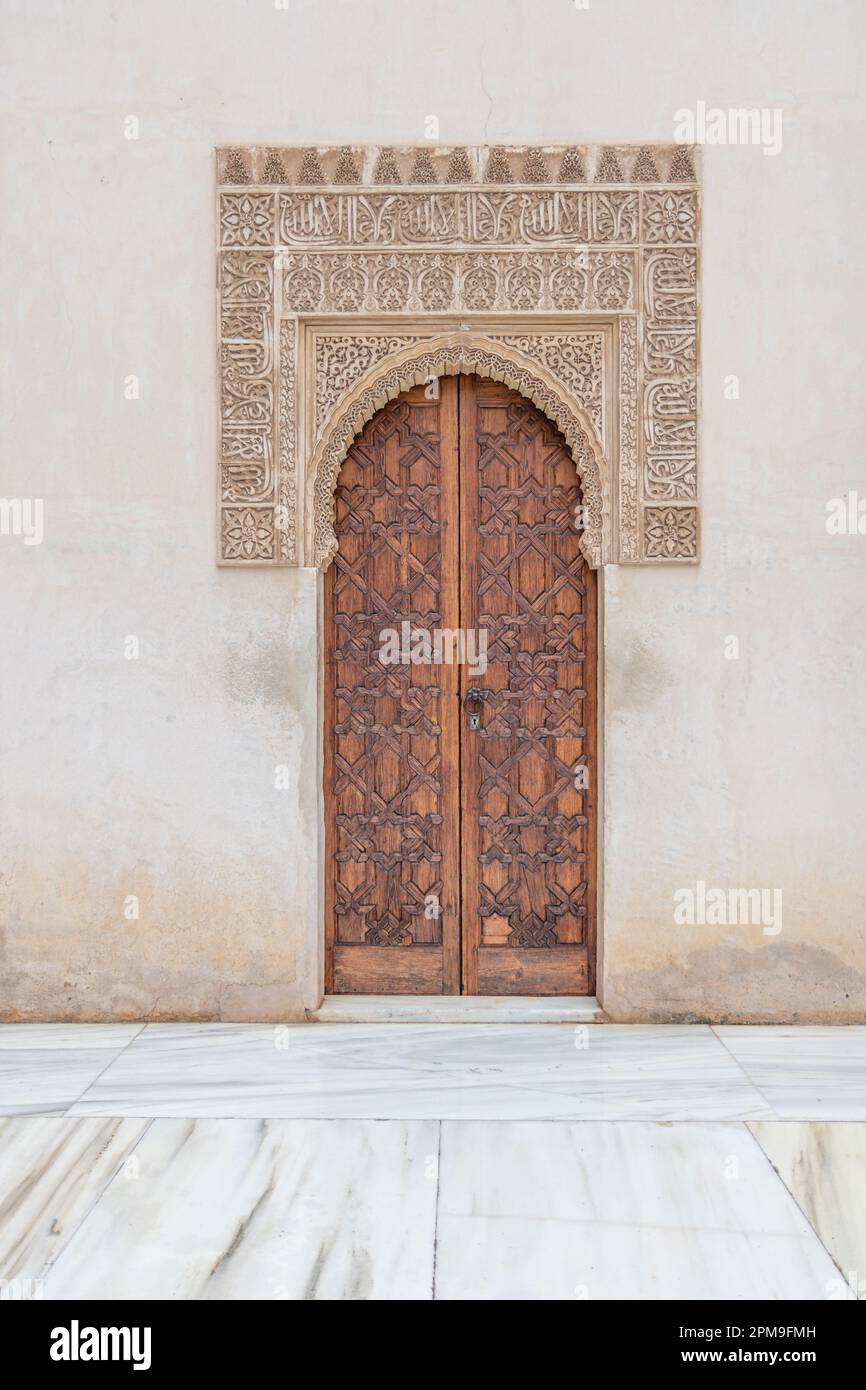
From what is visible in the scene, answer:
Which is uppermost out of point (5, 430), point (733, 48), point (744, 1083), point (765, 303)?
point (733, 48)

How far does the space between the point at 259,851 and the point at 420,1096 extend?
3.09ft

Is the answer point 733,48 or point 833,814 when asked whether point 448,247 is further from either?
point 833,814

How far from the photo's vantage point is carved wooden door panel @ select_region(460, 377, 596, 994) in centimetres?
367

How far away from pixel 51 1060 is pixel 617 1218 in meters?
1.63

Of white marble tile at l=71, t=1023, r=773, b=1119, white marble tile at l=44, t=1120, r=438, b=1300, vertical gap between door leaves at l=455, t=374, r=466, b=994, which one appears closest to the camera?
white marble tile at l=44, t=1120, r=438, b=1300

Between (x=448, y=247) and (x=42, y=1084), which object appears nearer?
(x=42, y=1084)

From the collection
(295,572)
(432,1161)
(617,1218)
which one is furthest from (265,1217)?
(295,572)

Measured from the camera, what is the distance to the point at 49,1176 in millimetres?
2469

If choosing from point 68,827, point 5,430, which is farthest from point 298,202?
point 68,827

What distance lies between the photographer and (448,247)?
356 cm

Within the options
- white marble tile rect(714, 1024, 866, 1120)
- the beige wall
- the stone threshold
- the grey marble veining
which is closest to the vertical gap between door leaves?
the stone threshold

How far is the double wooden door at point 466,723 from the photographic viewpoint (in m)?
3.67

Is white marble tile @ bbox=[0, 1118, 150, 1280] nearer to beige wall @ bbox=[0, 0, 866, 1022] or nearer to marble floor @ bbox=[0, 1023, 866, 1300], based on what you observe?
marble floor @ bbox=[0, 1023, 866, 1300]

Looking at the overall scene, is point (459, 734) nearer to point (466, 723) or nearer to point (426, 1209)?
point (466, 723)
